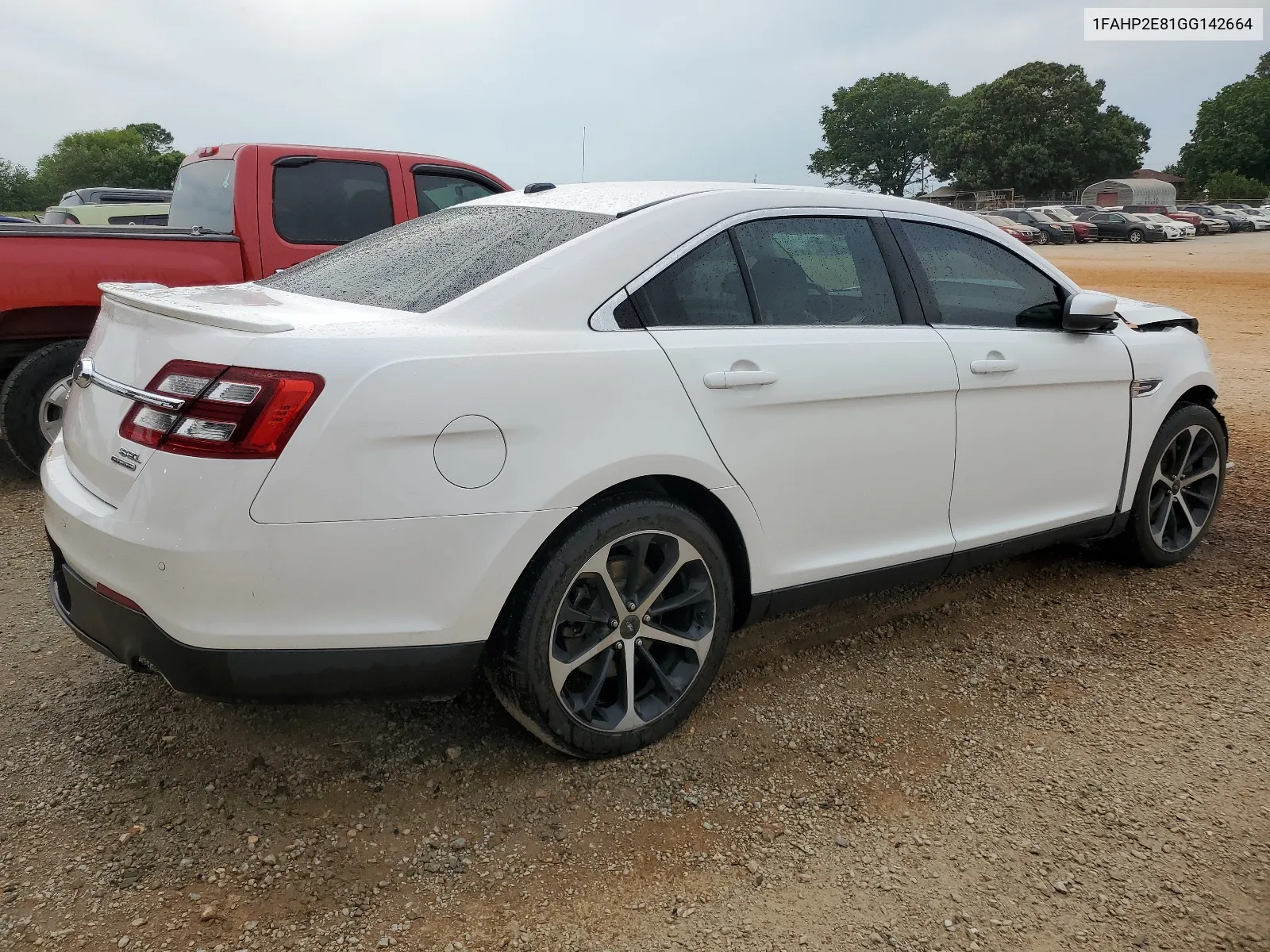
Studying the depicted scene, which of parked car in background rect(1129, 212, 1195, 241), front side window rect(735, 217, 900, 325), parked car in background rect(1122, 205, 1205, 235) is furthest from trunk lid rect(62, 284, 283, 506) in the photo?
parked car in background rect(1122, 205, 1205, 235)

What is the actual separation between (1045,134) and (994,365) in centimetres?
7938

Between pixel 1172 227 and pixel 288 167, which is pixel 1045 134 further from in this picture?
pixel 288 167

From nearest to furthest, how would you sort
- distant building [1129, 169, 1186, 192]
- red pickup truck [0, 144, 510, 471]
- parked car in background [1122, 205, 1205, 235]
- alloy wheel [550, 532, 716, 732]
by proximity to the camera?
alloy wheel [550, 532, 716, 732] < red pickup truck [0, 144, 510, 471] < parked car in background [1122, 205, 1205, 235] < distant building [1129, 169, 1186, 192]

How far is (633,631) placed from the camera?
2.80 m

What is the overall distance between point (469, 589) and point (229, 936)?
36.4 inches

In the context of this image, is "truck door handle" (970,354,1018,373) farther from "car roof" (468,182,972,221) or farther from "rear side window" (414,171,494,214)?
"rear side window" (414,171,494,214)

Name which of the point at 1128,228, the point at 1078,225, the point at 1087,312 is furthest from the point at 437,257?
the point at 1128,228

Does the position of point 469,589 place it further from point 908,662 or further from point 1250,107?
point 1250,107

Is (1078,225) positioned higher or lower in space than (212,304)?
higher

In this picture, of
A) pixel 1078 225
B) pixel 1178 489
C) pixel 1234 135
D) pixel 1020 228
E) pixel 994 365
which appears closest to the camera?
pixel 994 365

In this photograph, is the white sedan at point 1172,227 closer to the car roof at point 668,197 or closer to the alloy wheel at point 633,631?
the car roof at point 668,197

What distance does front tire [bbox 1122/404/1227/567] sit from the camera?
431 cm

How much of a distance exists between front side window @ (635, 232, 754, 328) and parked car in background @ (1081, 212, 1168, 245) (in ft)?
143

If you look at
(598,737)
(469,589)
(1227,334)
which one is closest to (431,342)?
(469,589)
